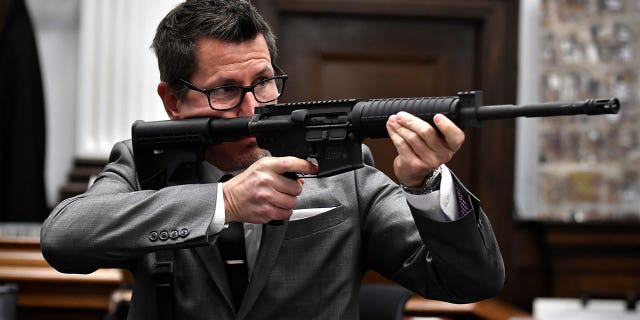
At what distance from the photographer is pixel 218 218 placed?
1.66 meters

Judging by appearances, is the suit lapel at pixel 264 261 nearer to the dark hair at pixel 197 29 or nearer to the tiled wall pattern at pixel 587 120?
the dark hair at pixel 197 29

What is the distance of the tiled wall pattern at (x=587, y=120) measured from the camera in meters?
Answer: 4.64

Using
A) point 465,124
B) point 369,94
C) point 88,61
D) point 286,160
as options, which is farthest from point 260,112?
point 369,94

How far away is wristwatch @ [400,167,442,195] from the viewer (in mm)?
1544

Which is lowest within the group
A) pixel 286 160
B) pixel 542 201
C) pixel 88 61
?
pixel 542 201

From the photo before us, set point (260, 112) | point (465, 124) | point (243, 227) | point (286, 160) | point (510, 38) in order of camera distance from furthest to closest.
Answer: point (510, 38)
point (243, 227)
point (260, 112)
point (286, 160)
point (465, 124)

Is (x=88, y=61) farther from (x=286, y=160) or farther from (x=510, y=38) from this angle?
(x=286, y=160)

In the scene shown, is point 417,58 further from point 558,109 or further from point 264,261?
point 558,109

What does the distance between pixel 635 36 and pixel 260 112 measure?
3420 mm

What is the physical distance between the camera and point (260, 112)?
67.4 inches

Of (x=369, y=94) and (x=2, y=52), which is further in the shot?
(x=369, y=94)

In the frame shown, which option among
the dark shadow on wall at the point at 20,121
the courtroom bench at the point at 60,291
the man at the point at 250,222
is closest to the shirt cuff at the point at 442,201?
the man at the point at 250,222

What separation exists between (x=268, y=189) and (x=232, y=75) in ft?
0.96

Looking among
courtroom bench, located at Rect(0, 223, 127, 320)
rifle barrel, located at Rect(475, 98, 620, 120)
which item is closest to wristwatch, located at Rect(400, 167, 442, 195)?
rifle barrel, located at Rect(475, 98, 620, 120)
